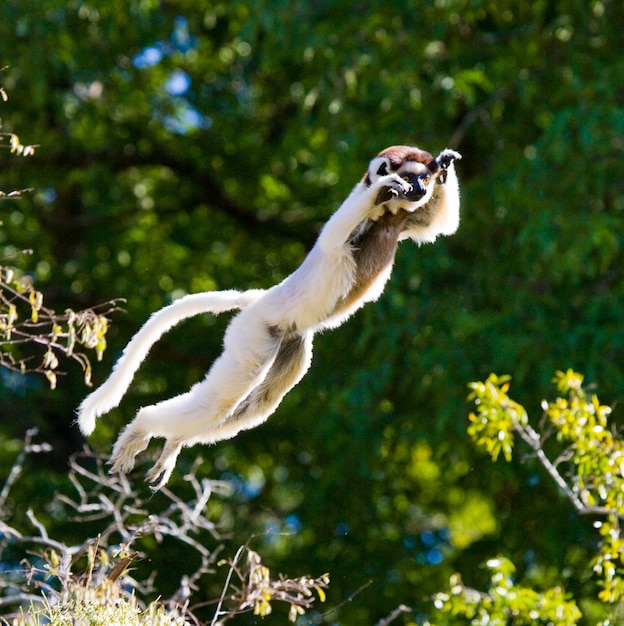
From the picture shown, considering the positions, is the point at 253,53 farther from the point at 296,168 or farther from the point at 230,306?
the point at 230,306

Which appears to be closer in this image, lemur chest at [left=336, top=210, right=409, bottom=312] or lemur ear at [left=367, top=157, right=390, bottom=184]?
lemur ear at [left=367, top=157, right=390, bottom=184]

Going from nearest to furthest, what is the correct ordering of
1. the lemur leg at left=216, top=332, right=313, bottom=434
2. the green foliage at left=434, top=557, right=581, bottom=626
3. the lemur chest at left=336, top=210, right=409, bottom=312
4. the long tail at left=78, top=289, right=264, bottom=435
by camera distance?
the lemur chest at left=336, top=210, right=409, bottom=312 → the long tail at left=78, top=289, right=264, bottom=435 → the lemur leg at left=216, top=332, right=313, bottom=434 → the green foliage at left=434, top=557, right=581, bottom=626

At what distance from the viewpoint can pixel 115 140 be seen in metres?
11.5

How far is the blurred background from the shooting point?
8.48 m

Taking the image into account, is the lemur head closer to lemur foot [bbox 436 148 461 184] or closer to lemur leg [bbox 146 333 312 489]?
lemur foot [bbox 436 148 461 184]

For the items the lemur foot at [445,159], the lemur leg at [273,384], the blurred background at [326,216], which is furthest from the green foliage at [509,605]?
the lemur foot at [445,159]

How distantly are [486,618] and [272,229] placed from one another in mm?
6557

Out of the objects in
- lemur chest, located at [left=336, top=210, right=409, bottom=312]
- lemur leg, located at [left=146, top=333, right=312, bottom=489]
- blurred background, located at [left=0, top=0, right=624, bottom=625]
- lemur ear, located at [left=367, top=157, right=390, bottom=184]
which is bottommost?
blurred background, located at [left=0, top=0, right=624, bottom=625]

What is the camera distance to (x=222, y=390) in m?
4.62

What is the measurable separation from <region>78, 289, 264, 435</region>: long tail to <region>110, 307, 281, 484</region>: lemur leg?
0.47 feet

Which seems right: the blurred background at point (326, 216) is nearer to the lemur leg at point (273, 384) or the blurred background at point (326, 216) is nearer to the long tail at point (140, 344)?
the lemur leg at point (273, 384)

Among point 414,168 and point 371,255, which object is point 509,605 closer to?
point 371,255

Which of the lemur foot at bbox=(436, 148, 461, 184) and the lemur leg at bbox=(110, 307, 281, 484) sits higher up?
the lemur foot at bbox=(436, 148, 461, 184)

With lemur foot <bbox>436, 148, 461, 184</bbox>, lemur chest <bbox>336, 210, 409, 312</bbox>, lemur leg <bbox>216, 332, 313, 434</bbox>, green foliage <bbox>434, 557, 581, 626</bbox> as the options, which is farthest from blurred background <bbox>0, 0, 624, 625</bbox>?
lemur foot <bbox>436, 148, 461, 184</bbox>
